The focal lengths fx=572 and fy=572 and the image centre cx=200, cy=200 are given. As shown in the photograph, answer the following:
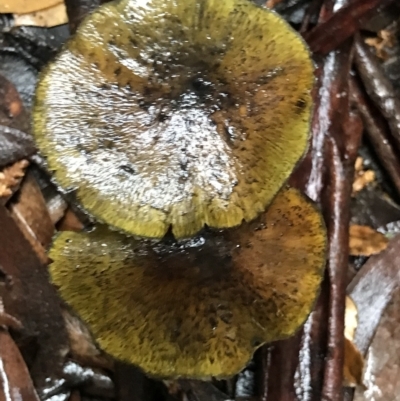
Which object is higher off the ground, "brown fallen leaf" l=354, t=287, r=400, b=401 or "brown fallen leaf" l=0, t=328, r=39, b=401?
"brown fallen leaf" l=0, t=328, r=39, b=401

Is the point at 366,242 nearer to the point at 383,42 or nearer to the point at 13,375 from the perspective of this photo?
the point at 383,42

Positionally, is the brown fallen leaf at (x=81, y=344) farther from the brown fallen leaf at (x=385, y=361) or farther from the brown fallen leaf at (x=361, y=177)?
the brown fallen leaf at (x=361, y=177)

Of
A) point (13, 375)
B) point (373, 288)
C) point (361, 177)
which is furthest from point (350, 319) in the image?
point (13, 375)

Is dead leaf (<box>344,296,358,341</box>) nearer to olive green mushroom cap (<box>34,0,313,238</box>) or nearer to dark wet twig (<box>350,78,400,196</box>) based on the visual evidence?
dark wet twig (<box>350,78,400,196</box>)

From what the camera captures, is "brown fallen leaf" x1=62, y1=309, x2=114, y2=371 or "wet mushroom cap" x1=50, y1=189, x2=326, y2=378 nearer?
"wet mushroom cap" x1=50, y1=189, x2=326, y2=378

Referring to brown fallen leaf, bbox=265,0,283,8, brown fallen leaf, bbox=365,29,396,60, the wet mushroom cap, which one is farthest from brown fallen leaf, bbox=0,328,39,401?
brown fallen leaf, bbox=365,29,396,60

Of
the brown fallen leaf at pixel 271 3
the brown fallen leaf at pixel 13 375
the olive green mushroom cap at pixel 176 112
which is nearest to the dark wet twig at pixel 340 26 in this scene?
the brown fallen leaf at pixel 271 3

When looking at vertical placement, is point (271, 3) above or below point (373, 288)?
above
